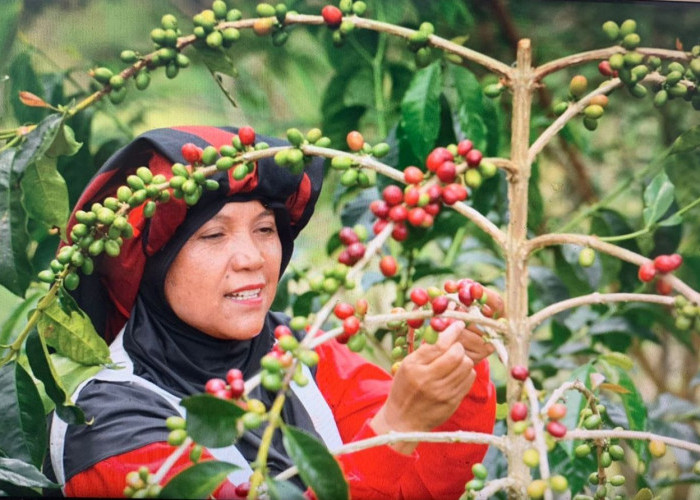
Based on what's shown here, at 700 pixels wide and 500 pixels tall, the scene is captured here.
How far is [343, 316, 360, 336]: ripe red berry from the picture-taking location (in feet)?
2.74

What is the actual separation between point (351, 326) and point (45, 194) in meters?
0.43

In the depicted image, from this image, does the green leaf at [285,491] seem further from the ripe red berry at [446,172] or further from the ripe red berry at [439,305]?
the ripe red berry at [446,172]

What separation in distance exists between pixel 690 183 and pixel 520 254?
58 centimetres

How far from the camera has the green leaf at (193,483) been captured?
0.81m

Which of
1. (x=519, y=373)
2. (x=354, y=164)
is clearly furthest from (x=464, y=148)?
(x=519, y=373)

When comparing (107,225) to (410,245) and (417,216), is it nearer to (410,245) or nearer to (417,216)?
(417,216)

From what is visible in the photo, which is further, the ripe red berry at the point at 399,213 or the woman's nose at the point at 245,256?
the woman's nose at the point at 245,256

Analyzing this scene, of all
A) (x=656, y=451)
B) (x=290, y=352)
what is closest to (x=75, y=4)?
(x=290, y=352)

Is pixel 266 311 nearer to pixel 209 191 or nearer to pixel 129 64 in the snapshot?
pixel 209 191

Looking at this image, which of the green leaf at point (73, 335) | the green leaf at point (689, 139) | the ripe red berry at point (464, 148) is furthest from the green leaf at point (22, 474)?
the green leaf at point (689, 139)

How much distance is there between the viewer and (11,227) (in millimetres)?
1064

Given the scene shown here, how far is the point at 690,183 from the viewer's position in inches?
54.9

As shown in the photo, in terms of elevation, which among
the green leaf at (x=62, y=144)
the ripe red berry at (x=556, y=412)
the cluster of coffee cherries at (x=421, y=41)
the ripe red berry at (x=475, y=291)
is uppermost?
A: the cluster of coffee cherries at (x=421, y=41)

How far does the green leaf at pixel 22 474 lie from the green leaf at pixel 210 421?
10.5 inches
